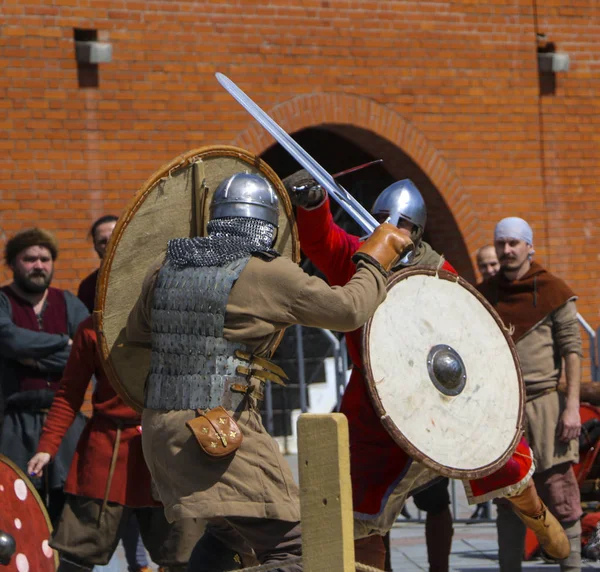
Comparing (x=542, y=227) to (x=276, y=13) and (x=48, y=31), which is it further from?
(x=48, y=31)

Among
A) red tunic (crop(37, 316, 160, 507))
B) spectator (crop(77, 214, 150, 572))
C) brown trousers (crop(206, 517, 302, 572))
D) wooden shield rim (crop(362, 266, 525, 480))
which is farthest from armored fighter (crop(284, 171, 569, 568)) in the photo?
spectator (crop(77, 214, 150, 572))

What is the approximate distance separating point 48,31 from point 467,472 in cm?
573

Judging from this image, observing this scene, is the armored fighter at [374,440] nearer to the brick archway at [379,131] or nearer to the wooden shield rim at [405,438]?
the wooden shield rim at [405,438]

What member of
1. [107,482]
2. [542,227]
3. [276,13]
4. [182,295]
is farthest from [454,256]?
[182,295]

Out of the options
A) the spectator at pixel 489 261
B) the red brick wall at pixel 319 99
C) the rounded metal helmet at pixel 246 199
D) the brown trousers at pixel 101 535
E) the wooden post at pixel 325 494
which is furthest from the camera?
the red brick wall at pixel 319 99

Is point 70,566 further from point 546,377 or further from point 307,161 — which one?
point 546,377

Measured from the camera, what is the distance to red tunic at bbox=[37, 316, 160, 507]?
5.07 metres

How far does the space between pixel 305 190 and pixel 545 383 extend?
1788mm

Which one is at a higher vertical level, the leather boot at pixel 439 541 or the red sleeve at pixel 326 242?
the red sleeve at pixel 326 242

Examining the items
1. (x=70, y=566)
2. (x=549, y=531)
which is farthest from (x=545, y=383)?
(x=70, y=566)

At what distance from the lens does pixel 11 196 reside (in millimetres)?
8914

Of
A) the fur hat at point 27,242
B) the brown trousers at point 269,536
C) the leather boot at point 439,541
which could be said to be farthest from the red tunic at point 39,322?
the brown trousers at point 269,536

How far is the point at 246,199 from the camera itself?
12.8 ft

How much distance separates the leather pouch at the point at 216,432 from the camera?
368 cm
